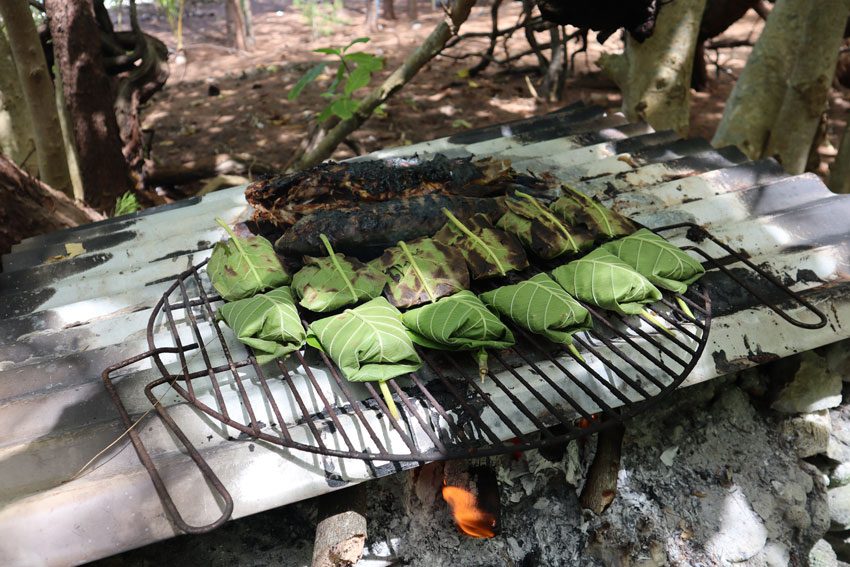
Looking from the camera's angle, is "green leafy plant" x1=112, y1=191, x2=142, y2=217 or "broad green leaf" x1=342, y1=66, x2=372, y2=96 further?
"green leafy plant" x1=112, y1=191, x2=142, y2=217

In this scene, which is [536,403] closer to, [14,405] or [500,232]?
[500,232]

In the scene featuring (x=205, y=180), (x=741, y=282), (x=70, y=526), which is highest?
(x=741, y=282)

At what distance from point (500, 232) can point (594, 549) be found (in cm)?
133

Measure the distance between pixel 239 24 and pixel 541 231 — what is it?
Answer: 11721 mm

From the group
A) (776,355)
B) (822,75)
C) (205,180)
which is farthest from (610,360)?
(205,180)

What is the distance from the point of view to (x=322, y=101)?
374 inches

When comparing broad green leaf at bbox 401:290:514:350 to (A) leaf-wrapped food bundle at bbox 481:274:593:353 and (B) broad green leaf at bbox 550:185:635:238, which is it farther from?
(B) broad green leaf at bbox 550:185:635:238

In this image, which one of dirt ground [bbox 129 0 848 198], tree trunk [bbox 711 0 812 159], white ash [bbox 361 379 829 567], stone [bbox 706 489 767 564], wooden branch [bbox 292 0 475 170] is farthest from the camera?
dirt ground [bbox 129 0 848 198]

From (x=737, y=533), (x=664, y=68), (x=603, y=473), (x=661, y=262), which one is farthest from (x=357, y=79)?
(x=737, y=533)

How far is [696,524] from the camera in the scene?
243 cm

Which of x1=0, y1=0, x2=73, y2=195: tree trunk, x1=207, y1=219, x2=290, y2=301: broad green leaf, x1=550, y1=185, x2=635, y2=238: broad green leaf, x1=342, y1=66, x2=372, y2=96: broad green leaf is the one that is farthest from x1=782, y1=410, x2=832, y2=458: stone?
x1=0, y1=0, x2=73, y2=195: tree trunk

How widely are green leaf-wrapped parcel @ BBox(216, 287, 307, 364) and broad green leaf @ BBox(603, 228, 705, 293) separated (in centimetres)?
136

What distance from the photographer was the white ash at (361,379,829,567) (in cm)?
229

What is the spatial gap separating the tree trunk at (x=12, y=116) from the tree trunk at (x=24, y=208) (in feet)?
4.75
